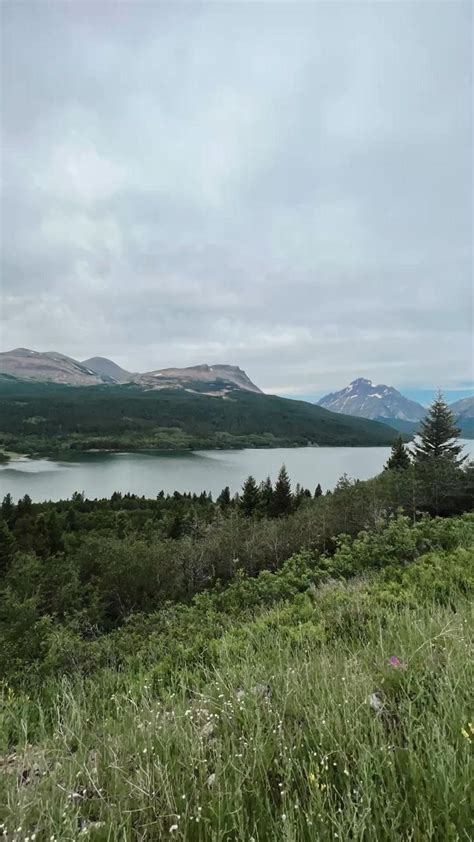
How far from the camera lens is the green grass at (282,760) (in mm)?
1727

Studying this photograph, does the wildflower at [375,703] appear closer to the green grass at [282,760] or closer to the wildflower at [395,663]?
the green grass at [282,760]

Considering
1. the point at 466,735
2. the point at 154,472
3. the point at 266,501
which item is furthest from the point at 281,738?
the point at 154,472

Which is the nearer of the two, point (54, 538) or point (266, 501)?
point (54, 538)

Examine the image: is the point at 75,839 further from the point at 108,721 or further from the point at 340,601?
the point at 340,601

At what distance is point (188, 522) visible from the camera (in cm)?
6022

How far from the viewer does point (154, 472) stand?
432 ft

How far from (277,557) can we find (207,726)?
3441cm

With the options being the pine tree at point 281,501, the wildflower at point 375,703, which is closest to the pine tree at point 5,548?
the pine tree at point 281,501

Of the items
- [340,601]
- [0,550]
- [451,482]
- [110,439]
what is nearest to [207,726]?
[340,601]

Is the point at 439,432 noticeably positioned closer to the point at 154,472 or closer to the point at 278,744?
the point at 278,744

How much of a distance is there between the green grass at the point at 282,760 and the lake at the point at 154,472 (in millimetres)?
100007

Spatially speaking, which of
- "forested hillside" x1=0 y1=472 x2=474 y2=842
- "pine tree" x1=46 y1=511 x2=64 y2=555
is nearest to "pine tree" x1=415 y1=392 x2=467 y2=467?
"pine tree" x1=46 y1=511 x2=64 y2=555

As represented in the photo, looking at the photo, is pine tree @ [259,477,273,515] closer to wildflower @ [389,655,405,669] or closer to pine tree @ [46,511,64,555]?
pine tree @ [46,511,64,555]

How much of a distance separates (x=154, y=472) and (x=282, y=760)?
133 m
